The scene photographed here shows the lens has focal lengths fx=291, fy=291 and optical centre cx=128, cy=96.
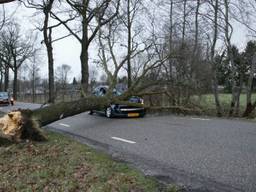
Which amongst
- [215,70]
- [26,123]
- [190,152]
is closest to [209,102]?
[215,70]

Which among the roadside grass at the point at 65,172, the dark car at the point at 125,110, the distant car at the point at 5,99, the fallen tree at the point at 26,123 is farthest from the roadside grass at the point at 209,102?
the distant car at the point at 5,99

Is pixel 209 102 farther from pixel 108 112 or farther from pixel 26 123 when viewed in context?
pixel 26 123

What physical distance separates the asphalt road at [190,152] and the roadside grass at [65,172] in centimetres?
56

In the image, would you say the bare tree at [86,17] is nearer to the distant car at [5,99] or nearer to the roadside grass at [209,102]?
the roadside grass at [209,102]

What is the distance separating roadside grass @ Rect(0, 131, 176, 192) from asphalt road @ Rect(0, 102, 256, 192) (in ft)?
1.84

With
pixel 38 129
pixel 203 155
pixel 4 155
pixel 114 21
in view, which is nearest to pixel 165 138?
pixel 203 155

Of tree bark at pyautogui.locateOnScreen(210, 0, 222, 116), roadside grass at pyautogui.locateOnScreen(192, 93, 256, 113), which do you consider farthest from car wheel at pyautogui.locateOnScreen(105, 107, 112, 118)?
tree bark at pyautogui.locateOnScreen(210, 0, 222, 116)

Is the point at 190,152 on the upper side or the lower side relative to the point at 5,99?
lower

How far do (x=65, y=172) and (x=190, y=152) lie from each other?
10.2 feet

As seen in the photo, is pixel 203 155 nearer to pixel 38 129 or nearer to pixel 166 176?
pixel 166 176

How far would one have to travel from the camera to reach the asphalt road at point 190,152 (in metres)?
5.02

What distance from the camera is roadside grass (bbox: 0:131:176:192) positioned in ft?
15.5

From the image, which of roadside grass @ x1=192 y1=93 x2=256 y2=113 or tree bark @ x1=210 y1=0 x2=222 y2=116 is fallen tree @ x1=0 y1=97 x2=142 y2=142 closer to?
roadside grass @ x1=192 y1=93 x2=256 y2=113

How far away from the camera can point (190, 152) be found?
7.03m
